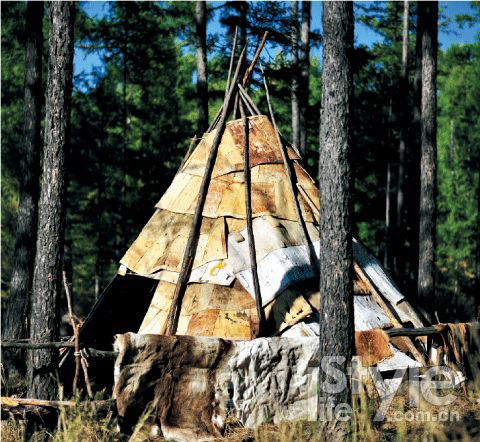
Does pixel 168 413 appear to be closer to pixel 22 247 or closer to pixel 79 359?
pixel 79 359

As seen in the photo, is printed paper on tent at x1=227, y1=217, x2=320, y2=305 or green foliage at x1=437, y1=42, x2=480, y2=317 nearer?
printed paper on tent at x1=227, y1=217, x2=320, y2=305

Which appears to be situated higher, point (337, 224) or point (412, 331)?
point (337, 224)

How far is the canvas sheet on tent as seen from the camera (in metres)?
8.43

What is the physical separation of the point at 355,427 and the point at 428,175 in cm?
741

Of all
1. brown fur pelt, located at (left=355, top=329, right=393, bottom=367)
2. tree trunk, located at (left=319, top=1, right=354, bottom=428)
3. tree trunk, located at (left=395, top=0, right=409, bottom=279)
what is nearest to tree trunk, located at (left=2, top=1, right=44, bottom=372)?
brown fur pelt, located at (left=355, top=329, right=393, bottom=367)

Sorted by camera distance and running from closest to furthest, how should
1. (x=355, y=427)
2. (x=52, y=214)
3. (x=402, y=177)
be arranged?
(x=355, y=427)
(x=52, y=214)
(x=402, y=177)

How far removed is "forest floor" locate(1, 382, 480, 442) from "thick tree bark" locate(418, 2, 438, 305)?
4.11 metres

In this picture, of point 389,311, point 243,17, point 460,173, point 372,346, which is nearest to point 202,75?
point 243,17

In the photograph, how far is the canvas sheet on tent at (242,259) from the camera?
8430mm

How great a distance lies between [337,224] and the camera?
676cm

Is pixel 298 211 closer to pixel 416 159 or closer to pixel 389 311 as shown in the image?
pixel 389 311

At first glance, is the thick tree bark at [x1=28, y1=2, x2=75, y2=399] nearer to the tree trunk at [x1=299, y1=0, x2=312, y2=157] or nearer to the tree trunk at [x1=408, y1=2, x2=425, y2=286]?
the tree trunk at [x1=408, y1=2, x2=425, y2=286]

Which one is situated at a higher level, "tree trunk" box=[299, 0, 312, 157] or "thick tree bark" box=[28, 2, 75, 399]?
"tree trunk" box=[299, 0, 312, 157]

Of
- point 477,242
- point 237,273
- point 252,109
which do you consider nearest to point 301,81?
point 252,109
